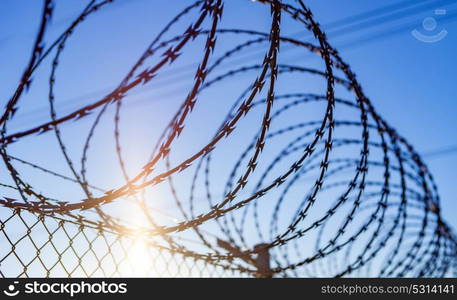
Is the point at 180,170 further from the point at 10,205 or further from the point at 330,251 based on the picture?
the point at 330,251

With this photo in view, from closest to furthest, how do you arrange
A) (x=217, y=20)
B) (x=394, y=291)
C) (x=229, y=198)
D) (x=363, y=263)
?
1. (x=217, y=20)
2. (x=229, y=198)
3. (x=394, y=291)
4. (x=363, y=263)

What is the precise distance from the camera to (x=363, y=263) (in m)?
3.61

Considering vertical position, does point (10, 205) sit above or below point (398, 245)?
below

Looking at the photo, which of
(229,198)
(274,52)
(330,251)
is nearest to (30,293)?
(229,198)

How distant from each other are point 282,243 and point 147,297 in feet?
3.06

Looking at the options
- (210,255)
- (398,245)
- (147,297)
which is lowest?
(147,297)

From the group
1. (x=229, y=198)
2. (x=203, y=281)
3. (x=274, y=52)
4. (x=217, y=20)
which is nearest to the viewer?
(x=217, y=20)

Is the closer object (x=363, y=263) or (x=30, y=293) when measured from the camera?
(x=30, y=293)

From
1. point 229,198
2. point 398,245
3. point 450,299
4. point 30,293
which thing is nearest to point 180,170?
point 229,198

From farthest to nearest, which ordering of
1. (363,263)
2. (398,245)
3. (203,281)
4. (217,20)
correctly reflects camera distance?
(398,245)
(363,263)
(203,281)
(217,20)

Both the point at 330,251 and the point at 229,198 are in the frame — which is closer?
the point at 229,198

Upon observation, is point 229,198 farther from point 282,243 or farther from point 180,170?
point 282,243

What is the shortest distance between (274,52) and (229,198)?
2.56 feet

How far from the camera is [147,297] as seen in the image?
7.70 feet
